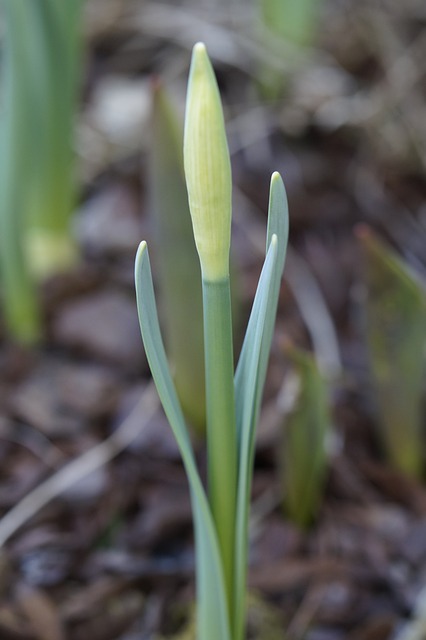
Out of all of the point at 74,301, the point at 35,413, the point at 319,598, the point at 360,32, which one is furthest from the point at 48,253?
the point at 360,32

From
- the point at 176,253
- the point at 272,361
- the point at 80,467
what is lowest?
the point at 80,467

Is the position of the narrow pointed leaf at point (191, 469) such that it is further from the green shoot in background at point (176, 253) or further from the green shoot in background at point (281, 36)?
the green shoot in background at point (281, 36)

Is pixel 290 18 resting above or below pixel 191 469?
above

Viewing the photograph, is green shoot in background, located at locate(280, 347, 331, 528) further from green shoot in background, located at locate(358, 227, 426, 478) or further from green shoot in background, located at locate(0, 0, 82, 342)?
green shoot in background, located at locate(0, 0, 82, 342)

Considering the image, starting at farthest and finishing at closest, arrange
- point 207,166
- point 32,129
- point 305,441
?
point 32,129
point 305,441
point 207,166

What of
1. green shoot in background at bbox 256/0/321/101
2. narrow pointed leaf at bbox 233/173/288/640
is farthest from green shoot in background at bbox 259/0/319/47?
narrow pointed leaf at bbox 233/173/288/640

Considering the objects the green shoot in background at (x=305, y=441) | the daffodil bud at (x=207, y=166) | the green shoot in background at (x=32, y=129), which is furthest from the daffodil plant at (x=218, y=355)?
the green shoot in background at (x=32, y=129)

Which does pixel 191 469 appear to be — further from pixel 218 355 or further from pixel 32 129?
pixel 32 129

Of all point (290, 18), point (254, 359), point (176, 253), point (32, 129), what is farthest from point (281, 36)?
point (254, 359)
